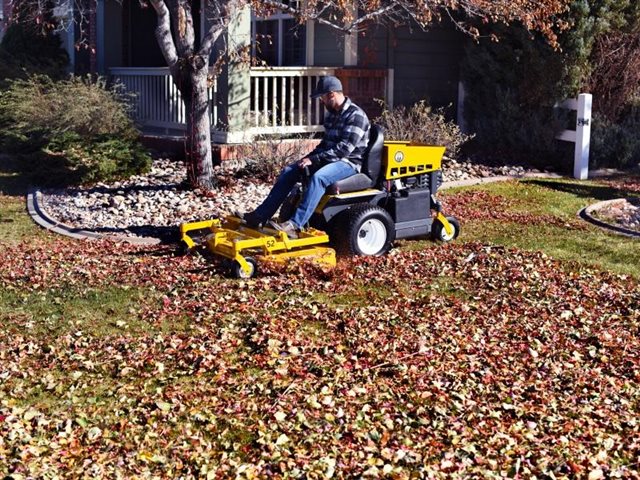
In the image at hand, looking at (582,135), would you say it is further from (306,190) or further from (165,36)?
(306,190)

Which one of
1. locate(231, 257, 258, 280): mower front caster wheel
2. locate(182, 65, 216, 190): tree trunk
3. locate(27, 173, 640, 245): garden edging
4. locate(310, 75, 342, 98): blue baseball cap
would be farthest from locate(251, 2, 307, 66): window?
locate(231, 257, 258, 280): mower front caster wheel

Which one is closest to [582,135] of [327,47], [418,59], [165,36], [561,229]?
[418,59]

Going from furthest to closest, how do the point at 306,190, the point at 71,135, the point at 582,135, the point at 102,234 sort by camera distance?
1. the point at 582,135
2. the point at 71,135
3. the point at 102,234
4. the point at 306,190

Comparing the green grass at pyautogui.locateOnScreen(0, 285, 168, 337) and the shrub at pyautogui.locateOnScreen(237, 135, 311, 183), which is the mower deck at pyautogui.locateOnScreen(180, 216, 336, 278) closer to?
the green grass at pyautogui.locateOnScreen(0, 285, 168, 337)

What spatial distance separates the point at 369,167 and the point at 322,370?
3.11 metres

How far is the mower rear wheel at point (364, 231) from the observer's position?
27.1 feet

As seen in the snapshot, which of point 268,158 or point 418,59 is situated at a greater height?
point 418,59

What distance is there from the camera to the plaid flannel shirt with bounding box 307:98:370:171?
8.26 metres

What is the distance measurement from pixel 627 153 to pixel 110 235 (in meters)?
7.89

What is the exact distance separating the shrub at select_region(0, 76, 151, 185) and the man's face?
15.2 feet

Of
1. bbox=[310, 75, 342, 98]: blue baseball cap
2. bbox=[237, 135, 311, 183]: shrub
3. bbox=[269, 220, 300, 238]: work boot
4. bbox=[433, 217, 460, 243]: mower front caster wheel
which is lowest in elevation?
bbox=[433, 217, 460, 243]: mower front caster wheel

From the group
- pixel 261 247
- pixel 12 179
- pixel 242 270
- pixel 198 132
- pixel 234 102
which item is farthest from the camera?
pixel 12 179

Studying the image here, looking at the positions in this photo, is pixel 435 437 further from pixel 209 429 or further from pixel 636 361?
pixel 636 361

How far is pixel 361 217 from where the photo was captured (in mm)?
8242
